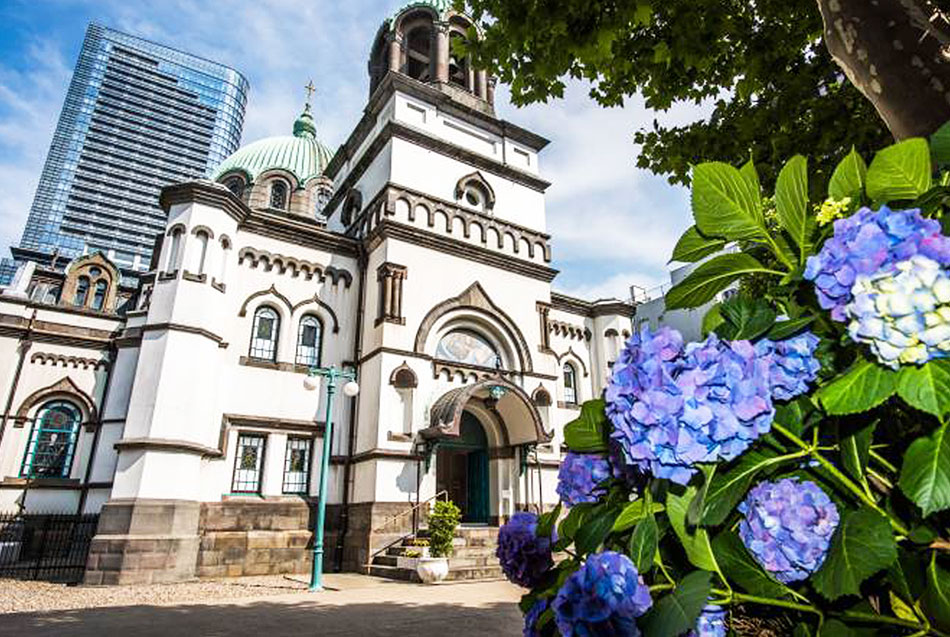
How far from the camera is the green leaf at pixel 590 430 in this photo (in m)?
1.56

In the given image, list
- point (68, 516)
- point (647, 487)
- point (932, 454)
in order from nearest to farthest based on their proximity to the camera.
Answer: point (932, 454) < point (647, 487) < point (68, 516)

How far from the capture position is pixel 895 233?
1.00m

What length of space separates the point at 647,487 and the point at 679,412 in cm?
27

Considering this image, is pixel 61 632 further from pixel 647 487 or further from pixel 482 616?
pixel 647 487

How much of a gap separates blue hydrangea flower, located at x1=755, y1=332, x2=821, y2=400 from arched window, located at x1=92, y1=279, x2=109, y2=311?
88.3 feet

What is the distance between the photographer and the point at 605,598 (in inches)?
47.1

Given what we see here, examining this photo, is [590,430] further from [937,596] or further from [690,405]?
[937,596]

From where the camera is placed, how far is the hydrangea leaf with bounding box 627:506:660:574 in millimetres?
1174

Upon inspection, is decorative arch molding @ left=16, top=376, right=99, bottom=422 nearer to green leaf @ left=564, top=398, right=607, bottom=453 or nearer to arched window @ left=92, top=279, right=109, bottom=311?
arched window @ left=92, top=279, right=109, bottom=311

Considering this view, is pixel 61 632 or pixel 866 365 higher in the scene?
pixel 866 365

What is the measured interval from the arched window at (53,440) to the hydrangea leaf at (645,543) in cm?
2133

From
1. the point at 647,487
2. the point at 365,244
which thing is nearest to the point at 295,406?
the point at 365,244

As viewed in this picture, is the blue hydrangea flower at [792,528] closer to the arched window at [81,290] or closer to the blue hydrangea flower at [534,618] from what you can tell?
the blue hydrangea flower at [534,618]

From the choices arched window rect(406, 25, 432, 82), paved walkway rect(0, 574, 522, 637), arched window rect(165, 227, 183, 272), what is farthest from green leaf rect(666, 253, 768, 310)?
arched window rect(406, 25, 432, 82)
